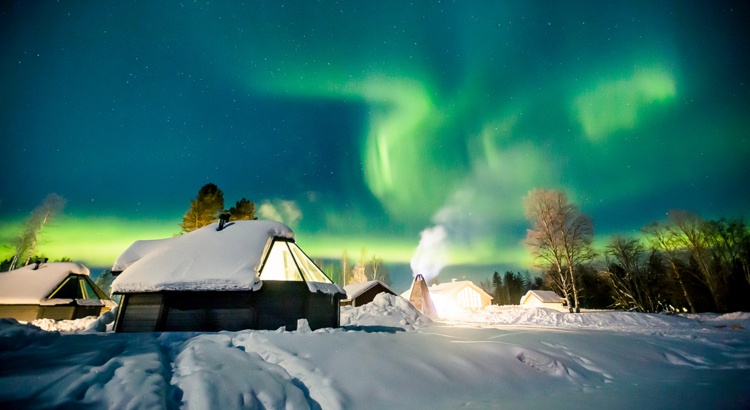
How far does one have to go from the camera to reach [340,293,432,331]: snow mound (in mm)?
13764

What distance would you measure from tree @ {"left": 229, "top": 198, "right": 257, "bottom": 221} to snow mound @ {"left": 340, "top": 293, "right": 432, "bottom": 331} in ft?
75.7

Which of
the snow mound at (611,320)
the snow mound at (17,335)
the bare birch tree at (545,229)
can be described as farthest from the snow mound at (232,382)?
the bare birch tree at (545,229)

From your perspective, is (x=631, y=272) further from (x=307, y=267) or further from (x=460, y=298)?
(x=307, y=267)

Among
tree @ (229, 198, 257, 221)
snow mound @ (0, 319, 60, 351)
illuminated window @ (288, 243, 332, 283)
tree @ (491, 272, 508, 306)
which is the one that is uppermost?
tree @ (229, 198, 257, 221)

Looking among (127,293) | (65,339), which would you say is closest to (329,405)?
(65,339)

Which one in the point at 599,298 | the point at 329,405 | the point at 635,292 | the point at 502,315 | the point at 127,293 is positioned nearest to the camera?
the point at 329,405

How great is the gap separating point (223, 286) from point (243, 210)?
2757 centimetres

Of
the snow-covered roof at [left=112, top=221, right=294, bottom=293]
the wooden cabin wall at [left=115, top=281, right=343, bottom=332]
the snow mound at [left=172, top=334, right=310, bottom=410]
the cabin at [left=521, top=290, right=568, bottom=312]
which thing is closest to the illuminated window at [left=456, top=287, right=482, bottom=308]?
the cabin at [left=521, top=290, right=568, bottom=312]

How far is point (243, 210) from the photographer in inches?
1374

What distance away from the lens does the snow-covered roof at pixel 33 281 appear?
66.0 ft

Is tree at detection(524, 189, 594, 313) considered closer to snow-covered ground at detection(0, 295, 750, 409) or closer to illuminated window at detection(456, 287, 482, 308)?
snow-covered ground at detection(0, 295, 750, 409)

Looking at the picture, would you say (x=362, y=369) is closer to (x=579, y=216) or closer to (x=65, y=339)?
(x=65, y=339)

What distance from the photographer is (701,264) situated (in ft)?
84.0

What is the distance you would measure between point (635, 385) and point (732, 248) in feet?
108
